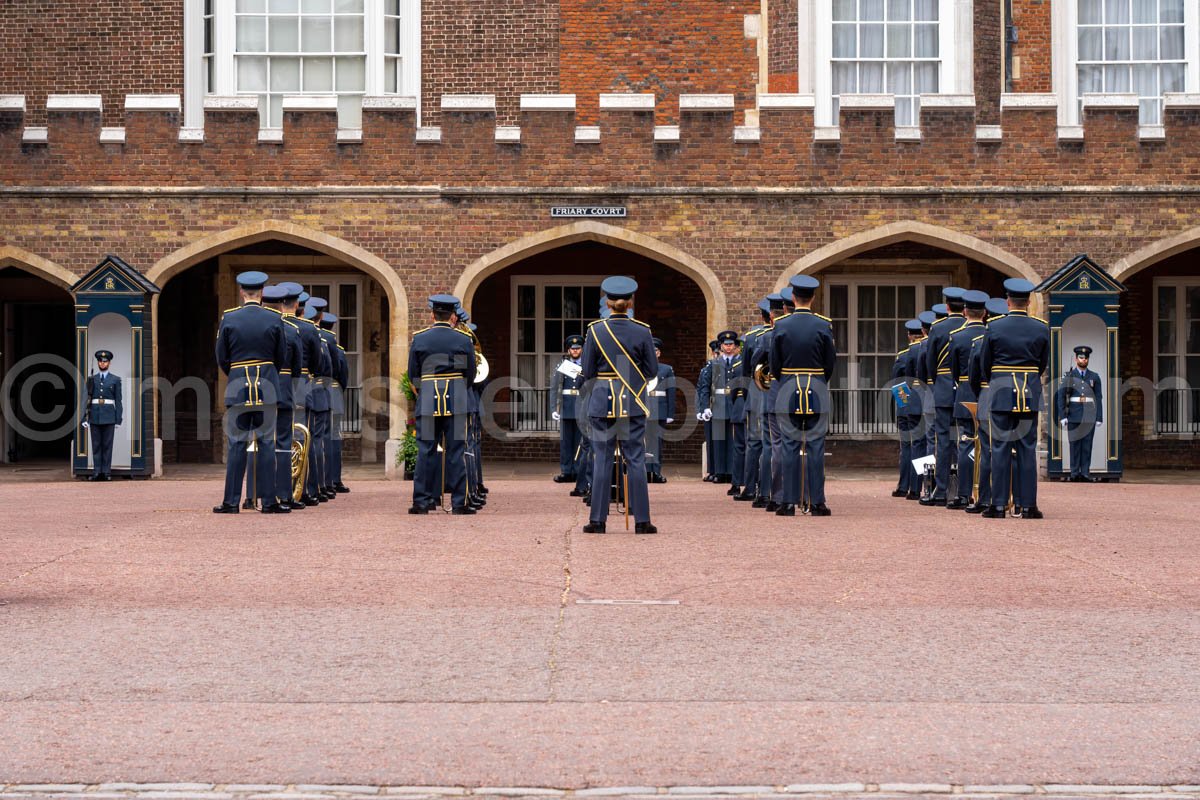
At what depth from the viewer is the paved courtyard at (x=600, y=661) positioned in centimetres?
525

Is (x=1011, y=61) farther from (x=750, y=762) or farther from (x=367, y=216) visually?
(x=750, y=762)

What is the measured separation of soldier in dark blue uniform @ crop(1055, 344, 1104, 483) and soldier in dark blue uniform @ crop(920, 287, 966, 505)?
5025 mm

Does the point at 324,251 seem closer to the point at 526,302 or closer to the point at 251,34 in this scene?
the point at 251,34

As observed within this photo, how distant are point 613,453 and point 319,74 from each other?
12.2 metres

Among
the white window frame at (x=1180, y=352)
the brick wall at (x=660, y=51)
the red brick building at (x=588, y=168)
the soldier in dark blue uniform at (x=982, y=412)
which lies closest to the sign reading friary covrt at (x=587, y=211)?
the red brick building at (x=588, y=168)

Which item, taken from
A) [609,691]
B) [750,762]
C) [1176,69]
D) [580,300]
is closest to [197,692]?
[609,691]

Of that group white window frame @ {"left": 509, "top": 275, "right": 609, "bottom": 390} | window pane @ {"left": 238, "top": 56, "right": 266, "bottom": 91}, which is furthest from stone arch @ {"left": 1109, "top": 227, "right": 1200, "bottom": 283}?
window pane @ {"left": 238, "top": 56, "right": 266, "bottom": 91}

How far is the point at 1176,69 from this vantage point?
22781mm

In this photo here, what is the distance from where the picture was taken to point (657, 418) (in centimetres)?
1919

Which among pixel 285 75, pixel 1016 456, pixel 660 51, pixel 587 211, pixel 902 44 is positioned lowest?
pixel 1016 456

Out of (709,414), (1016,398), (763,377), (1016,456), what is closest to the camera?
(1016,398)

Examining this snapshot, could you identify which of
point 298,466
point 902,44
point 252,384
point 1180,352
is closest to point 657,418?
point 298,466

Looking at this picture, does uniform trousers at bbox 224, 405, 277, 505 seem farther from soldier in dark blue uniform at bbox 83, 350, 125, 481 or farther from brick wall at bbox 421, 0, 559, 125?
brick wall at bbox 421, 0, 559, 125

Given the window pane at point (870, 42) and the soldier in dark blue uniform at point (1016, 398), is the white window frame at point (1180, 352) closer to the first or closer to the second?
the window pane at point (870, 42)
